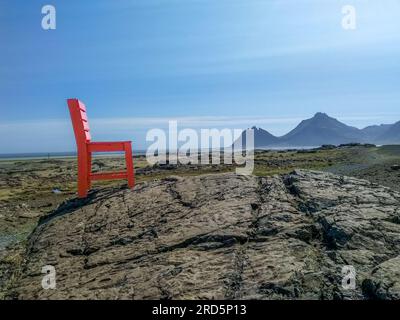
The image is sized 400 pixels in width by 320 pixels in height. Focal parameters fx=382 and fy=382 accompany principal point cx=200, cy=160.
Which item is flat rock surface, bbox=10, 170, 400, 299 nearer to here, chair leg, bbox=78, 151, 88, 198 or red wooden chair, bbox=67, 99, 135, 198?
chair leg, bbox=78, 151, 88, 198

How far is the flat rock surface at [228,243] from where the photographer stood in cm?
746

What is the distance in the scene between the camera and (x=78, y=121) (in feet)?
40.9

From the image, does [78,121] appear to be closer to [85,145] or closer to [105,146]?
[85,145]

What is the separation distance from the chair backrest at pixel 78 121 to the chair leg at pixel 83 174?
39 centimetres

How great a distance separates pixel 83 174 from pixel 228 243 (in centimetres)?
624

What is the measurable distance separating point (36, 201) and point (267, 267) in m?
29.7

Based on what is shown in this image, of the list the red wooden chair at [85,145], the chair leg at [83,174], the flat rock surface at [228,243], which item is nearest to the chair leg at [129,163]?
the red wooden chair at [85,145]

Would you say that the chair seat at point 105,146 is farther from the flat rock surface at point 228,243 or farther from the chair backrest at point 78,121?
the flat rock surface at point 228,243

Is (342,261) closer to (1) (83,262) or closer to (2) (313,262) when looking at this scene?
(2) (313,262)

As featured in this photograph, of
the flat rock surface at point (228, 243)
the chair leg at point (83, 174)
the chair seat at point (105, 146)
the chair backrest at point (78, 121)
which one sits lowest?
the flat rock surface at point (228, 243)

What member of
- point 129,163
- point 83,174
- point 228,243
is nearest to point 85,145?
point 83,174

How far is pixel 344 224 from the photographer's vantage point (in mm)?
8906

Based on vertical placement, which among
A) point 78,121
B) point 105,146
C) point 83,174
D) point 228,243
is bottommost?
point 228,243
